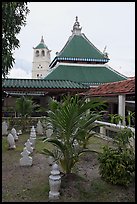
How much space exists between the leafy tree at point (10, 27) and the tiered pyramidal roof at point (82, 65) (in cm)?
1255

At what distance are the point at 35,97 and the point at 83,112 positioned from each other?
15392mm

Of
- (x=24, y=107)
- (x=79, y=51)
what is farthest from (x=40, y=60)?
(x=24, y=107)

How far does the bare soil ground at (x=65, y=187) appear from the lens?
376 cm

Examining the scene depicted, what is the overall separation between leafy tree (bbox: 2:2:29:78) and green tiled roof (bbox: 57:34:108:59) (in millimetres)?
14903

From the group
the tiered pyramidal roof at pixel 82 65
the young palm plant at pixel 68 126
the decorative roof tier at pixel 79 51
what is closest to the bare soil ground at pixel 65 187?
the young palm plant at pixel 68 126

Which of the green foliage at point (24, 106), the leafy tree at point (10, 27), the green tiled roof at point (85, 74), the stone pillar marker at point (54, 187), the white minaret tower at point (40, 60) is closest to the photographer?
the stone pillar marker at point (54, 187)

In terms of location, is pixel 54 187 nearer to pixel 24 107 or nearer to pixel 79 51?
pixel 24 107

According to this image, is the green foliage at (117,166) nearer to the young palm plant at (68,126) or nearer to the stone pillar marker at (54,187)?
the young palm plant at (68,126)

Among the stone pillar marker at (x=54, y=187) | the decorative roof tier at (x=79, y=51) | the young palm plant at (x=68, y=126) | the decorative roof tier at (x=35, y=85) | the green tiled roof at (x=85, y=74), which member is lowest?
the stone pillar marker at (x=54, y=187)

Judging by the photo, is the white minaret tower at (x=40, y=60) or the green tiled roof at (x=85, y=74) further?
the white minaret tower at (x=40, y=60)

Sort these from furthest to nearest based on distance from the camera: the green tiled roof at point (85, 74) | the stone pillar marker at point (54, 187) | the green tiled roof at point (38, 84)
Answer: the green tiled roof at point (85, 74) < the green tiled roof at point (38, 84) < the stone pillar marker at point (54, 187)

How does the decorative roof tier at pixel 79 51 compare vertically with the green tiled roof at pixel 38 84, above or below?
above

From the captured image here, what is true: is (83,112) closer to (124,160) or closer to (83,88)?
(124,160)

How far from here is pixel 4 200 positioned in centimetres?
368
